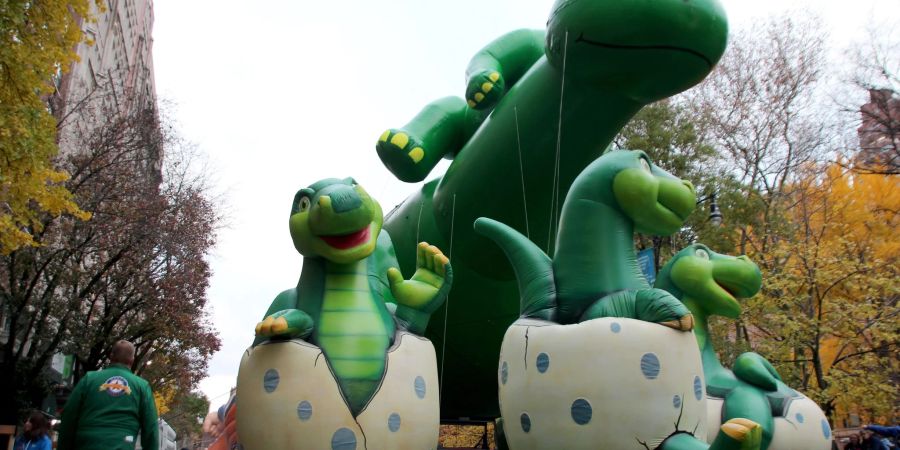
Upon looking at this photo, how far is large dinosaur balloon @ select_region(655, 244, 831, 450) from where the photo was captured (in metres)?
4.88

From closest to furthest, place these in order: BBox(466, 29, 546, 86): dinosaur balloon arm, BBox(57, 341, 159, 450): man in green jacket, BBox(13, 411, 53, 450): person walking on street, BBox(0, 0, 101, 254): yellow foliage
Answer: BBox(57, 341, 159, 450): man in green jacket, BBox(466, 29, 546, 86): dinosaur balloon arm, BBox(13, 411, 53, 450): person walking on street, BBox(0, 0, 101, 254): yellow foliage

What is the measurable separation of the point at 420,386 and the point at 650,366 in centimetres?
126

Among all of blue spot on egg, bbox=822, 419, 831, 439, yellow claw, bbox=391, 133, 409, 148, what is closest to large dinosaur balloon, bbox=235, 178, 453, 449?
yellow claw, bbox=391, 133, 409, 148

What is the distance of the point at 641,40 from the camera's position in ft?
13.6

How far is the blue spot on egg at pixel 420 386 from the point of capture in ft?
13.3

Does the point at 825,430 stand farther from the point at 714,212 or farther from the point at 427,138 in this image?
the point at 714,212

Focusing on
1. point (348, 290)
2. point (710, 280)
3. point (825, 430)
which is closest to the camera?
point (348, 290)

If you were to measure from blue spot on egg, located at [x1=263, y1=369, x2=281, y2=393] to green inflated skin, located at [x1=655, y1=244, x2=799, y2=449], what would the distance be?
269 cm

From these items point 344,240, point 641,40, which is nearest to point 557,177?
point 641,40

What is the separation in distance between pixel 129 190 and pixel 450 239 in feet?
31.8

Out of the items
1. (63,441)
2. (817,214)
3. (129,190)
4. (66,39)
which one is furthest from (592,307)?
(817,214)

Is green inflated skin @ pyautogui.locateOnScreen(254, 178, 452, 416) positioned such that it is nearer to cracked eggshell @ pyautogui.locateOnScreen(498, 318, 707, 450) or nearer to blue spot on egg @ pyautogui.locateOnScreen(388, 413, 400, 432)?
blue spot on egg @ pyautogui.locateOnScreen(388, 413, 400, 432)

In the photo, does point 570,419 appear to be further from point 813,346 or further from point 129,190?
point 129,190

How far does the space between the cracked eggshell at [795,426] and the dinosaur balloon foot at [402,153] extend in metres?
2.75
